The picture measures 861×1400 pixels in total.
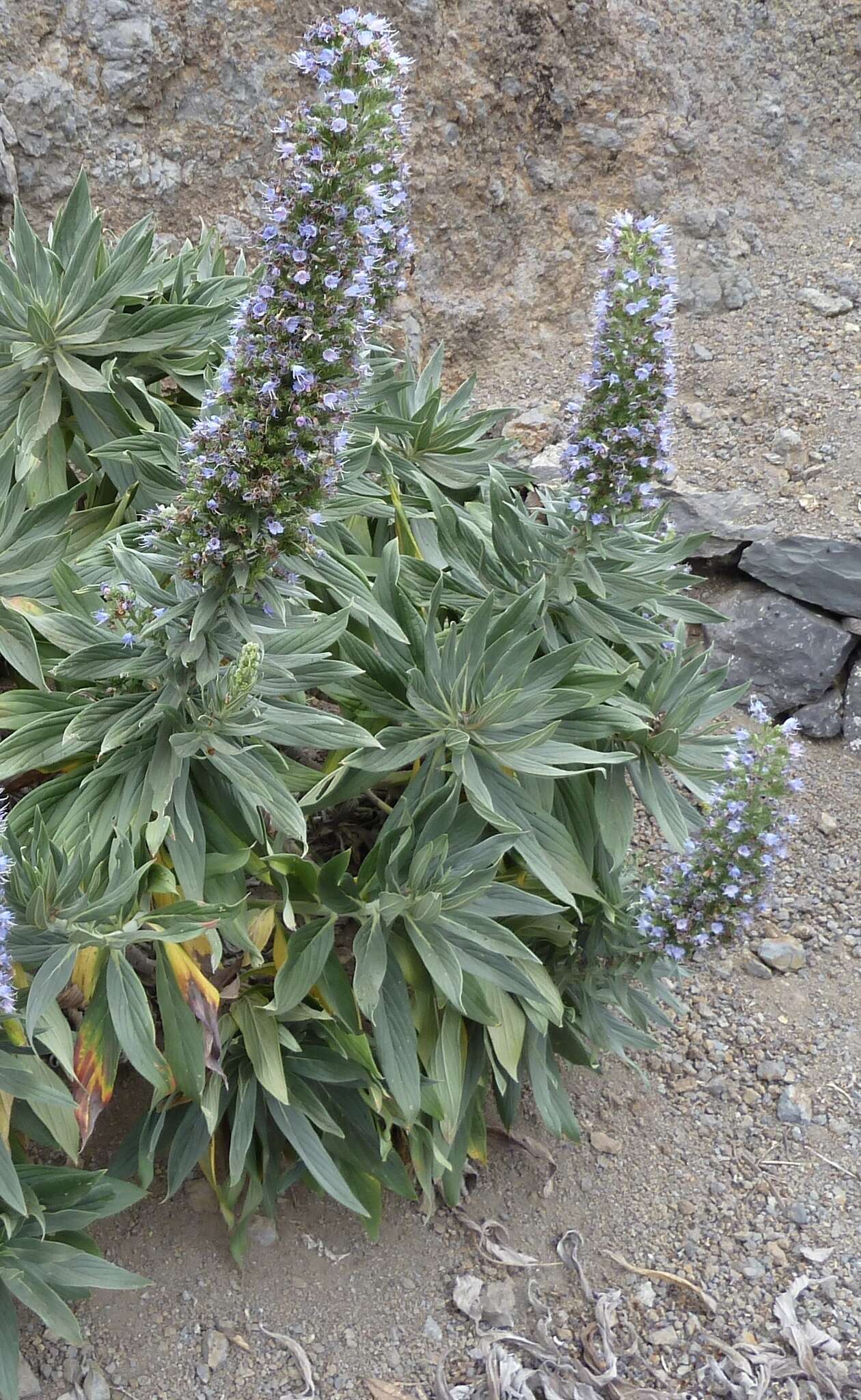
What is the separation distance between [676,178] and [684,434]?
198cm

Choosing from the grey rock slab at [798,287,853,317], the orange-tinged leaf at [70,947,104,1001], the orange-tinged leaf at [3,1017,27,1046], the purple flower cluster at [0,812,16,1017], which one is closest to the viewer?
the purple flower cluster at [0,812,16,1017]

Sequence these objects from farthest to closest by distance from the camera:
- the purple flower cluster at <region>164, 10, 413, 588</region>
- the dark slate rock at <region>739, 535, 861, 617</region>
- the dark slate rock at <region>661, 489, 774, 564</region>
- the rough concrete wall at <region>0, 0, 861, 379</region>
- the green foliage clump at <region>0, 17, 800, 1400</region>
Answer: the rough concrete wall at <region>0, 0, 861, 379</region> < the dark slate rock at <region>661, 489, 774, 564</region> < the dark slate rock at <region>739, 535, 861, 617</region> < the green foliage clump at <region>0, 17, 800, 1400</region> < the purple flower cluster at <region>164, 10, 413, 588</region>

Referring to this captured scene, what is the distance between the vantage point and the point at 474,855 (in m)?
3.00

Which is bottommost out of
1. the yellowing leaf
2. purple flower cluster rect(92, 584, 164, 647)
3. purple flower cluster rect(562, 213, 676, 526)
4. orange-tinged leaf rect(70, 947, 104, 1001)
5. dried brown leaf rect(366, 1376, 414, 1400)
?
dried brown leaf rect(366, 1376, 414, 1400)

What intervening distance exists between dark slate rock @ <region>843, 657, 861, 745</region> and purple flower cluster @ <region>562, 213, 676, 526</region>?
9.29 feet

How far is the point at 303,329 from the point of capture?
7.11 ft

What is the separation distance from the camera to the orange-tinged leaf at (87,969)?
2.80m

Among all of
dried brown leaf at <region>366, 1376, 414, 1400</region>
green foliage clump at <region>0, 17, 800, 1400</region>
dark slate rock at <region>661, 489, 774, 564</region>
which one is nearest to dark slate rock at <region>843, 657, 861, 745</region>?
dark slate rock at <region>661, 489, 774, 564</region>

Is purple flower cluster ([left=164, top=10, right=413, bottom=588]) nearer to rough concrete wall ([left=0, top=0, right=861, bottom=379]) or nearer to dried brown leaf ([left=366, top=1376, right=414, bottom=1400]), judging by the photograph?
dried brown leaf ([left=366, top=1376, right=414, bottom=1400])

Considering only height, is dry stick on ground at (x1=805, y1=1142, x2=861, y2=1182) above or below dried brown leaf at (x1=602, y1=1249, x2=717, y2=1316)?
above

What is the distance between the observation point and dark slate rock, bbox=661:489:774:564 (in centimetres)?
562

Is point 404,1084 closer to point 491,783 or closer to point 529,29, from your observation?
point 491,783

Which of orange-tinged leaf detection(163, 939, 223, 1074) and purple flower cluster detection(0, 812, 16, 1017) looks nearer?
purple flower cluster detection(0, 812, 16, 1017)

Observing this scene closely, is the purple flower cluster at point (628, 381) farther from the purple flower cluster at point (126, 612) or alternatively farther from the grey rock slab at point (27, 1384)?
the grey rock slab at point (27, 1384)
